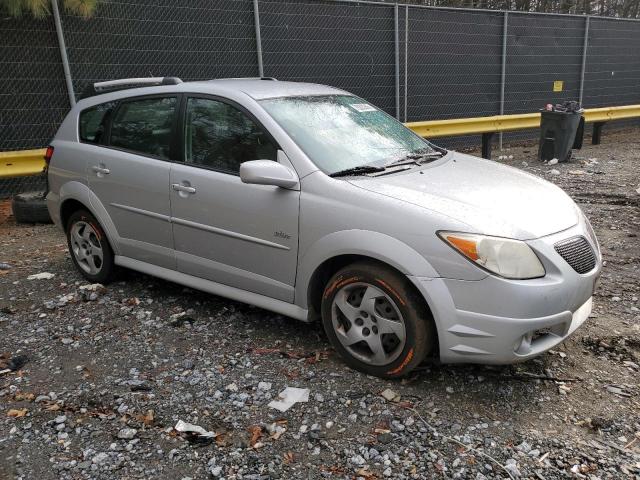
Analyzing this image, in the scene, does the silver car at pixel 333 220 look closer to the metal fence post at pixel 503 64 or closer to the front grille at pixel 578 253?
the front grille at pixel 578 253

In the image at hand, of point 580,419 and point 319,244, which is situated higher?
point 319,244

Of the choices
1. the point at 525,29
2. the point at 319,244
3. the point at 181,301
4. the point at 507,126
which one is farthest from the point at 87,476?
the point at 525,29

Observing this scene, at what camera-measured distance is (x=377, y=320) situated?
325cm

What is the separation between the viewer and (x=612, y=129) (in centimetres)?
1462

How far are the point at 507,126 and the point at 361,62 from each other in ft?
10.3

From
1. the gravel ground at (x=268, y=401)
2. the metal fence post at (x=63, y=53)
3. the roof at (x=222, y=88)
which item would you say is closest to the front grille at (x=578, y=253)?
the gravel ground at (x=268, y=401)

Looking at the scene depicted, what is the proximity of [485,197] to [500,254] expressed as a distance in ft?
1.65

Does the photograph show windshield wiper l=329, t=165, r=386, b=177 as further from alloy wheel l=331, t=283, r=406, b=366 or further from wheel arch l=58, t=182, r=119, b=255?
wheel arch l=58, t=182, r=119, b=255

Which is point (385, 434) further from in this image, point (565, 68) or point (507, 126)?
point (565, 68)

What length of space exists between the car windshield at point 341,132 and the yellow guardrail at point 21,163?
186 inches

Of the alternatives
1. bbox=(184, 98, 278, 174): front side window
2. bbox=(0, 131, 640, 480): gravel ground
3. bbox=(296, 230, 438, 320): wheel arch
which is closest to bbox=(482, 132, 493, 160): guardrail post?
bbox=(0, 131, 640, 480): gravel ground

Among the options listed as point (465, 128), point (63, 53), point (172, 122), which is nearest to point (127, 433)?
point (172, 122)

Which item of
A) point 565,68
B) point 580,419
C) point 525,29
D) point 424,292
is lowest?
point 580,419

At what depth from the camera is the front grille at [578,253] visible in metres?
3.10
